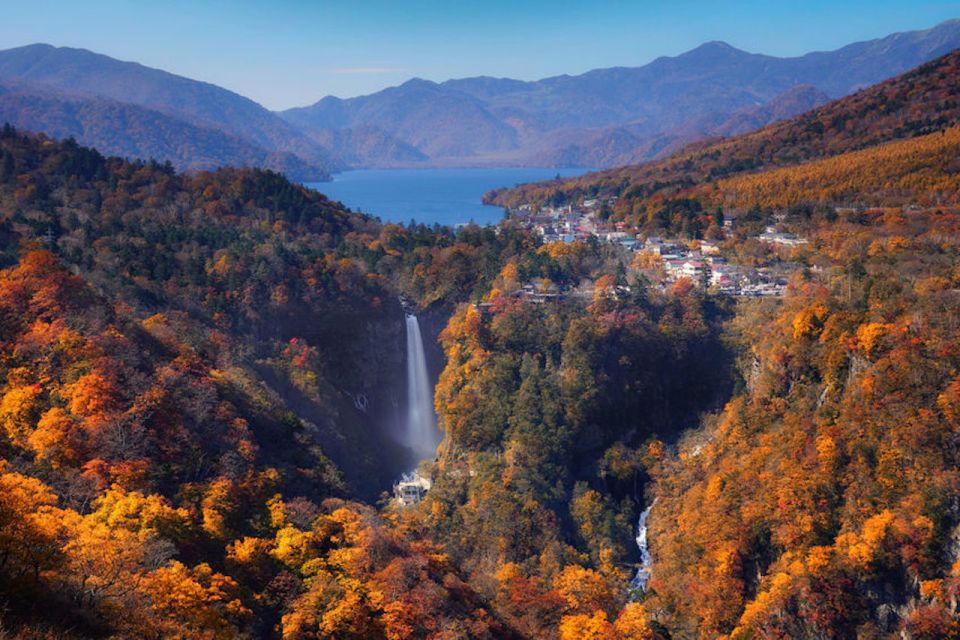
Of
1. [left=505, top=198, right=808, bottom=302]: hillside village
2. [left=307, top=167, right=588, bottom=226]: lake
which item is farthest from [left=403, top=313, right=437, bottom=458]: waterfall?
[left=307, top=167, right=588, bottom=226]: lake

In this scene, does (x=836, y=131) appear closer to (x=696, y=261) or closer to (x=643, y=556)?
(x=696, y=261)

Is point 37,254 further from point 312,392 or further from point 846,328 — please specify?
point 846,328

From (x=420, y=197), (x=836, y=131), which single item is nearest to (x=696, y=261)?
(x=836, y=131)

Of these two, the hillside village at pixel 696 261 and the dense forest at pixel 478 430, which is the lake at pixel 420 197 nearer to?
the hillside village at pixel 696 261

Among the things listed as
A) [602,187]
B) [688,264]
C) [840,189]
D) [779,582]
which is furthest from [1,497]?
[602,187]

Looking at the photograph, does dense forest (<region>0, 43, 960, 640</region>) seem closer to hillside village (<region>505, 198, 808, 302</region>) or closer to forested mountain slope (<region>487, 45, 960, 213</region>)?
hillside village (<region>505, 198, 808, 302</region>)

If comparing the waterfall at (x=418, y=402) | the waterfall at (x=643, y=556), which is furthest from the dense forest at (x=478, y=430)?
the waterfall at (x=418, y=402)
